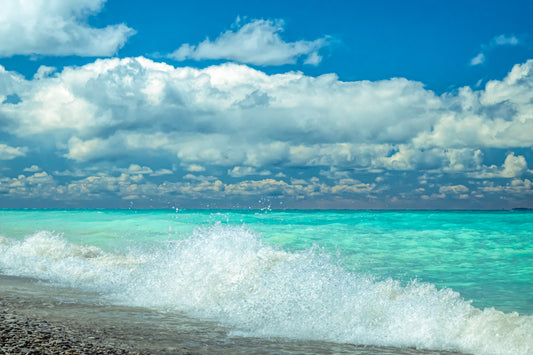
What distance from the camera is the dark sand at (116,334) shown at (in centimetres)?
591

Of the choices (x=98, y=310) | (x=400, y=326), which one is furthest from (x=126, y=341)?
(x=400, y=326)

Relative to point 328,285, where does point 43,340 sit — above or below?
below

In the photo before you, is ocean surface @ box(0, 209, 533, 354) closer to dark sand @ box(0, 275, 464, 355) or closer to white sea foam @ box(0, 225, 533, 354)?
white sea foam @ box(0, 225, 533, 354)

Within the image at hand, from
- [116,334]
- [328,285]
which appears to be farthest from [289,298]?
[116,334]

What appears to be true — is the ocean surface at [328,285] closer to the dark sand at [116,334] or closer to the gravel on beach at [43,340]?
the dark sand at [116,334]

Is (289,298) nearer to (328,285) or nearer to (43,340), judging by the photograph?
(328,285)

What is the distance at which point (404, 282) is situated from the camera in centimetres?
1196

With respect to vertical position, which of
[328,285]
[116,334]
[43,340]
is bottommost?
[116,334]

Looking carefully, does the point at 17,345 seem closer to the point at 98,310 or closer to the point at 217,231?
the point at 98,310

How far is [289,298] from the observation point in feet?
29.9

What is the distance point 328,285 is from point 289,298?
34.5 inches

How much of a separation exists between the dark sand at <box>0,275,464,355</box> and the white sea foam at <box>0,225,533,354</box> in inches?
22.9

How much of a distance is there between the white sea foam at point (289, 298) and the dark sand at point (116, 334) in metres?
0.58

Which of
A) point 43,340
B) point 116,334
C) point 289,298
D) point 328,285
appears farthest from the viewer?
point 328,285
